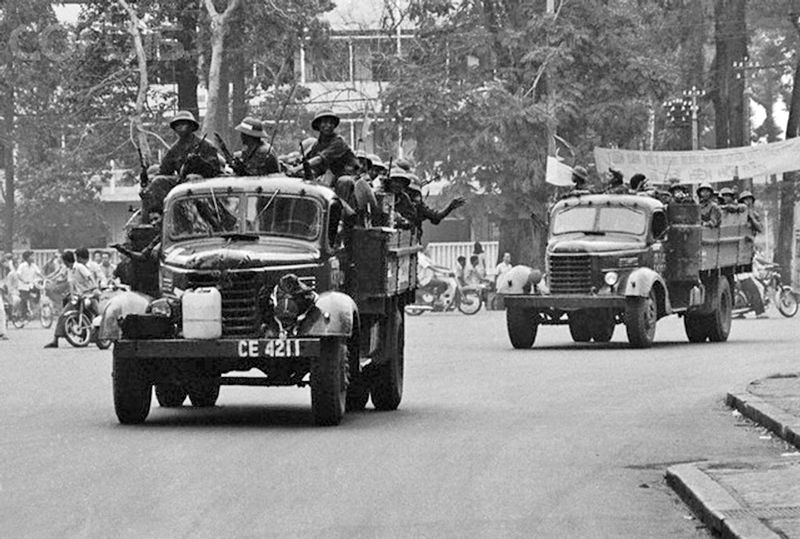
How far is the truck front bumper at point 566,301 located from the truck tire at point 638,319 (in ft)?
0.56

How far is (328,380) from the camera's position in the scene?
51.9 ft

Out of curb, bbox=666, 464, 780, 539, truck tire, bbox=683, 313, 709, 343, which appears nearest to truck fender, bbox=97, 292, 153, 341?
curb, bbox=666, 464, 780, 539

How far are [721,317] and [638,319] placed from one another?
366cm

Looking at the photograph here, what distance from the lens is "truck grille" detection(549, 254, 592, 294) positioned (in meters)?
29.5

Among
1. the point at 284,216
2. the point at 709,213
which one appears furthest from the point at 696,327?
the point at 284,216

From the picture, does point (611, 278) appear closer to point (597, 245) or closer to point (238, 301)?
point (597, 245)

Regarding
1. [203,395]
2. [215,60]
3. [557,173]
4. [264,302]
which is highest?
[215,60]

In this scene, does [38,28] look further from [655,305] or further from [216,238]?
[216,238]

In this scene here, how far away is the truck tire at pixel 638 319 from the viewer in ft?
94.7

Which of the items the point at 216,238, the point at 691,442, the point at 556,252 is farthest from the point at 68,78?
the point at 691,442

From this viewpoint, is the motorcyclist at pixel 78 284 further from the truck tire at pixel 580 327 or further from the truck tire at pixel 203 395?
the truck tire at pixel 203 395

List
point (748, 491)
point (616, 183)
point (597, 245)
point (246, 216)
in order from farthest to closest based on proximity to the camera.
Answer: point (616, 183) < point (597, 245) < point (246, 216) < point (748, 491)

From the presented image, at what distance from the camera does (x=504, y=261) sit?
164 ft

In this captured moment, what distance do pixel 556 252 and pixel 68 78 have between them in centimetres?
2162
